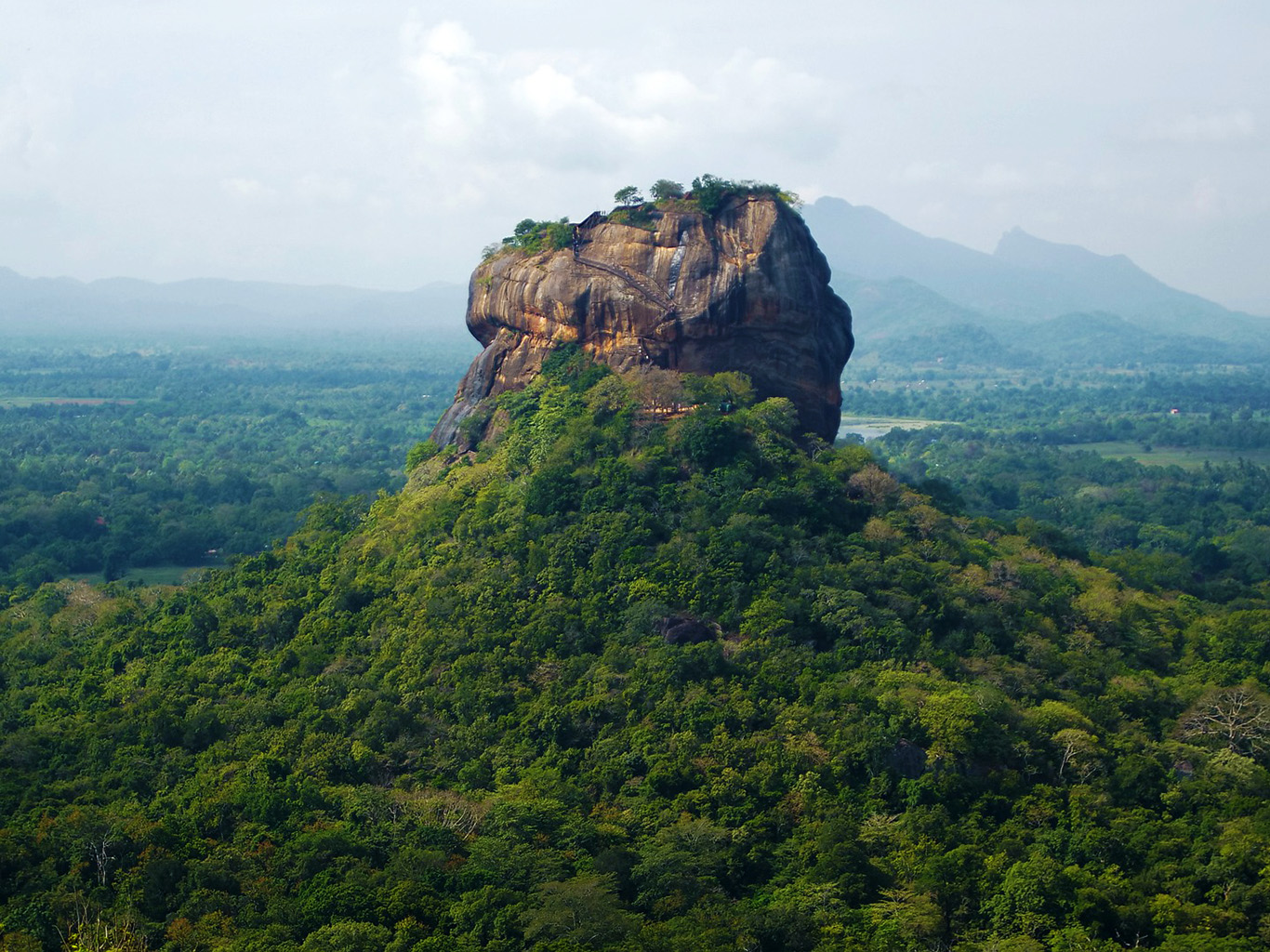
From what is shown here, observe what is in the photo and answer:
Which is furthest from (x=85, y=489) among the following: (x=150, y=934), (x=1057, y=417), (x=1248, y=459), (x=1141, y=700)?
(x=1057, y=417)

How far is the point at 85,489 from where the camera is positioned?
60.1 meters

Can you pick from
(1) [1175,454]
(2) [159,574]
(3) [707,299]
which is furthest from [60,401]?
(3) [707,299]

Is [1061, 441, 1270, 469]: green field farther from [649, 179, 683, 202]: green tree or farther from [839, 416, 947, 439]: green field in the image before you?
[649, 179, 683, 202]: green tree

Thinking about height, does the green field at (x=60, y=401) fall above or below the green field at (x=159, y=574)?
above

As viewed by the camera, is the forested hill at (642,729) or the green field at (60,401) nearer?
the forested hill at (642,729)

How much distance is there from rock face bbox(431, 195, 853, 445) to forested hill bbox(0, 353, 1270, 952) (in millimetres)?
1307

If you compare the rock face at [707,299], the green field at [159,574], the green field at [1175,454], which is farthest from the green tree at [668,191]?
the green field at [1175,454]

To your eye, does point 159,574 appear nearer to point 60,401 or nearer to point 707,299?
point 707,299

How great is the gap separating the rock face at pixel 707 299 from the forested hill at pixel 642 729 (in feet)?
4.29

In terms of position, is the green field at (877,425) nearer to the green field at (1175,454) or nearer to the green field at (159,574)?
the green field at (1175,454)

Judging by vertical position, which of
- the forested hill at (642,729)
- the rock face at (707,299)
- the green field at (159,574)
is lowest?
the green field at (159,574)

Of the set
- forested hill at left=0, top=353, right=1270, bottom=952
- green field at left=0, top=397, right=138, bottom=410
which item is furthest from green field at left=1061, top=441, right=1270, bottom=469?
green field at left=0, top=397, right=138, bottom=410

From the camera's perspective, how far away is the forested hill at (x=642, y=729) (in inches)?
799

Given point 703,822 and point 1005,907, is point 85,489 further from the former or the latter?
point 1005,907
